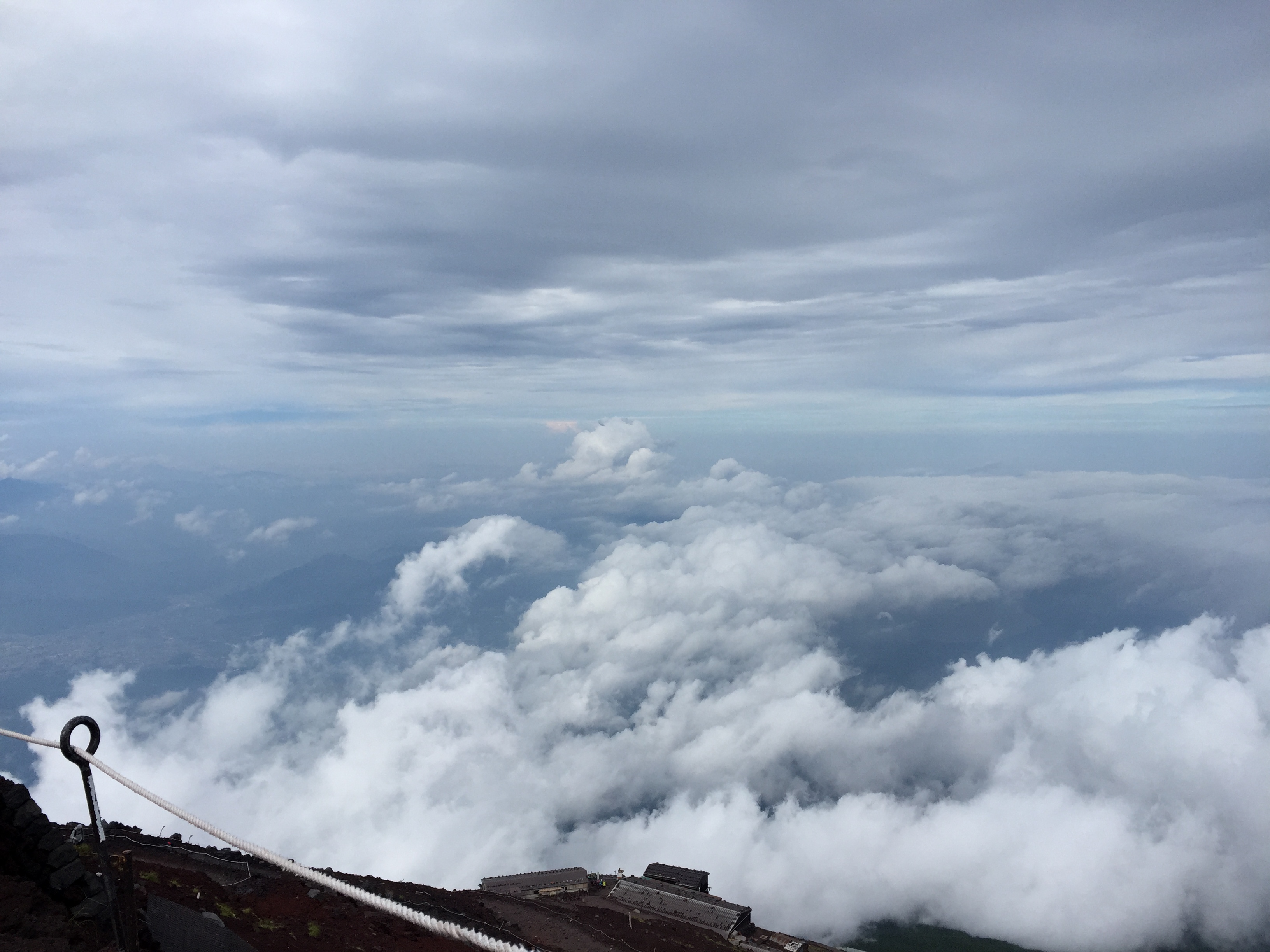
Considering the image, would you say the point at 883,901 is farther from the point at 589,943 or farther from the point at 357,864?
the point at 589,943

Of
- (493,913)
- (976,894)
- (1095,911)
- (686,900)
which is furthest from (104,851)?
(1095,911)

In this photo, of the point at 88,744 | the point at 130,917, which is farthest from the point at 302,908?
the point at 88,744

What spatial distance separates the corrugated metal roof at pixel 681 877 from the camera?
81.2 meters

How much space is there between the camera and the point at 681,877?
271ft

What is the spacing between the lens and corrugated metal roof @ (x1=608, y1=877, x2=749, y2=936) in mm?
71188

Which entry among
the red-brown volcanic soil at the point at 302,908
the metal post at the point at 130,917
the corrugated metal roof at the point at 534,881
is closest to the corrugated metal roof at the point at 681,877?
the corrugated metal roof at the point at 534,881

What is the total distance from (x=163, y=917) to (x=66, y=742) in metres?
9.90

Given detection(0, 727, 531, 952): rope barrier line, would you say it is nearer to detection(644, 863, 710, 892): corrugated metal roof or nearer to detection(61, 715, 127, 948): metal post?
detection(61, 715, 127, 948): metal post

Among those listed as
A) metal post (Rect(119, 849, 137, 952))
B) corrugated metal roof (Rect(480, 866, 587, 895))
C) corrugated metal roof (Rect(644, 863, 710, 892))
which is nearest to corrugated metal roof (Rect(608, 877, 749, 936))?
corrugated metal roof (Rect(644, 863, 710, 892))

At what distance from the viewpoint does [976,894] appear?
19225 cm

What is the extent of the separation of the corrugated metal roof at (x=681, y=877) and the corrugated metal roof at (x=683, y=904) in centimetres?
110

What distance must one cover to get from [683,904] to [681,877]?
818 centimetres

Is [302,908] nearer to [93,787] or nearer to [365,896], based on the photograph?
[93,787]

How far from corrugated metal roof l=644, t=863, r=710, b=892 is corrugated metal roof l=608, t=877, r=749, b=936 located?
3.60 ft
